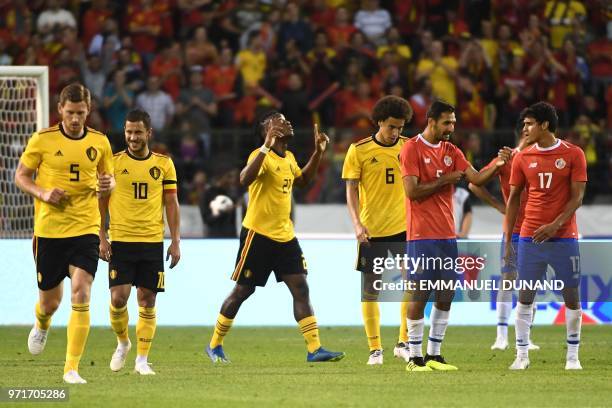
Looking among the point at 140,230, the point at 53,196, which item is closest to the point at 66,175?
the point at 53,196

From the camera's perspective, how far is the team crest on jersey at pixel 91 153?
10391mm

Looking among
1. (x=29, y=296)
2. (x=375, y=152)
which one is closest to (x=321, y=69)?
(x=29, y=296)

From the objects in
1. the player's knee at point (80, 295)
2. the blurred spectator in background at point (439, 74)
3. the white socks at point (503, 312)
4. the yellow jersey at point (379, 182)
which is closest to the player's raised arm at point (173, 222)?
the player's knee at point (80, 295)

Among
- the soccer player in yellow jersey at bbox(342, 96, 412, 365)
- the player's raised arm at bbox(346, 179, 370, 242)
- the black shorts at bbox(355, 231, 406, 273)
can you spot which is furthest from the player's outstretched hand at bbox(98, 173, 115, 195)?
the black shorts at bbox(355, 231, 406, 273)

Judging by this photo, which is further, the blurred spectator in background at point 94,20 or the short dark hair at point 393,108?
the blurred spectator in background at point 94,20

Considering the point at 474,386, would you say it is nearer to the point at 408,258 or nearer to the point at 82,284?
the point at 408,258

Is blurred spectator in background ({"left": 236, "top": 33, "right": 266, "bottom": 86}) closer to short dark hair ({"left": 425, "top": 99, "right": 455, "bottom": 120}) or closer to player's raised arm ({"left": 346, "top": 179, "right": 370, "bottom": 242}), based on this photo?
player's raised arm ({"left": 346, "top": 179, "right": 370, "bottom": 242})

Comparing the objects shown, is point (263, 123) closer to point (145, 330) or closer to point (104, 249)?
point (104, 249)

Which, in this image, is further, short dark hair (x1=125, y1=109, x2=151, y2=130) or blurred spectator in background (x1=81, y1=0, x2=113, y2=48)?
blurred spectator in background (x1=81, y1=0, x2=113, y2=48)

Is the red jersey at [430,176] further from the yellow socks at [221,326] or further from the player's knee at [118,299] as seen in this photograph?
the player's knee at [118,299]

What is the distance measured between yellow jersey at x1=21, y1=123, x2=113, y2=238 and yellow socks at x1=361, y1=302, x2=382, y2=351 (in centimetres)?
288

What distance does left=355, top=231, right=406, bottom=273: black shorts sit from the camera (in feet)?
39.6

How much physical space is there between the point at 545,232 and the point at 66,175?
3970 millimetres

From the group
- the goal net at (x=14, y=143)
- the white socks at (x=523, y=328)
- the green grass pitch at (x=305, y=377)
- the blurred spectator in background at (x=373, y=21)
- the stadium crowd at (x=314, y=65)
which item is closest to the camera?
the green grass pitch at (x=305, y=377)
